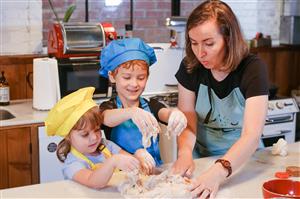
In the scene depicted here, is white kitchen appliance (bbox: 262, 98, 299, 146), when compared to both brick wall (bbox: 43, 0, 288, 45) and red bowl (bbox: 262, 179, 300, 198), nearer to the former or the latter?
brick wall (bbox: 43, 0, 288, 45)

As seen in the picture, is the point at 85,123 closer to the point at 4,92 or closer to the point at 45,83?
the point at 45,83

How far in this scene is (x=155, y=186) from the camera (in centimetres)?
148

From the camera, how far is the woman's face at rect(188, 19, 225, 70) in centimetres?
172

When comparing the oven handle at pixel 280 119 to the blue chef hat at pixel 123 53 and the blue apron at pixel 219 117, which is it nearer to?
the blue apron at pixel 219 117

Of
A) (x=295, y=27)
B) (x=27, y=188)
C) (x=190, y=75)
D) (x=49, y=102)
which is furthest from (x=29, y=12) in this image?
(x=295, y=27)

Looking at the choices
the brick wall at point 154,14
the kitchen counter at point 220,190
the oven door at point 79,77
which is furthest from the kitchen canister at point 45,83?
the kitchen counter at point 220,190

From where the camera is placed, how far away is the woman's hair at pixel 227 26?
175 centimetres

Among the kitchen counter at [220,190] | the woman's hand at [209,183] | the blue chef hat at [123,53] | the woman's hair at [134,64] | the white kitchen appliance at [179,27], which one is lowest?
the kitchen counter at [220,190]

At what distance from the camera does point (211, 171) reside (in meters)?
1.55

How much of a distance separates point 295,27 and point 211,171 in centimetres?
306

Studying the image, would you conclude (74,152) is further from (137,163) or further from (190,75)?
(190,75)

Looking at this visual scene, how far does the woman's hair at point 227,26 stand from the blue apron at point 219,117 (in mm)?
132

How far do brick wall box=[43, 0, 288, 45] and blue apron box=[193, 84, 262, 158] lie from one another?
1957mm

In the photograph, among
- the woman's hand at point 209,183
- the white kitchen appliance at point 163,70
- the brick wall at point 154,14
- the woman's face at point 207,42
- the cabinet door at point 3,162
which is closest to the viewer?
the woman's hand at point 209,183
